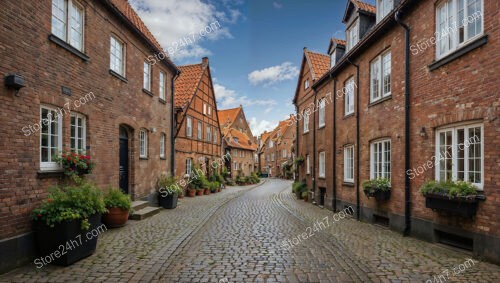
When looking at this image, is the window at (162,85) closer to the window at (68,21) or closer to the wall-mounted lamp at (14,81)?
the window at (68,21)

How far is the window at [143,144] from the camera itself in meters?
13.1

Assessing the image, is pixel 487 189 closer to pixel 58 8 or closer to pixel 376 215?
pixel 376 215

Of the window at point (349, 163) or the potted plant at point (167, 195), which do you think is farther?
the potted plant at point (167, 195)

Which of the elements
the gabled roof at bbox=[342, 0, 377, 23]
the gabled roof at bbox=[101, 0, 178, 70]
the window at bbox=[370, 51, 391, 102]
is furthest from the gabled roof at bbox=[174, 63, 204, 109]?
the window at bbox=[370, 51, 391, 102]

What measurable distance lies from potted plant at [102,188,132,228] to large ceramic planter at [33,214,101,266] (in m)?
2.76

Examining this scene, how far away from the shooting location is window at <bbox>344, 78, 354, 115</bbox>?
1297 cm

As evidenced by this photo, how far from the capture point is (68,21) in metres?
7.92

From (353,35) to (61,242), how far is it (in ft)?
42.7

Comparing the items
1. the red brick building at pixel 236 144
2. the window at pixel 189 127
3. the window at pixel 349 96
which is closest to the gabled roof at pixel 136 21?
the window at pixel 189 127

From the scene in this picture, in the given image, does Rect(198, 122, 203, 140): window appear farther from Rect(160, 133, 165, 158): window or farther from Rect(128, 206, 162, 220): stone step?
Rect(128, 206, 162, 220): stone step

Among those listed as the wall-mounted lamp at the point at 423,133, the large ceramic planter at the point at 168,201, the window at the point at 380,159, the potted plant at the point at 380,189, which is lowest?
the large ceramic planter at the point at 168,201

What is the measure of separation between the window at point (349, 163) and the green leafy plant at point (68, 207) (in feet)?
31.6

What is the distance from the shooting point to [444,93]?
7.45 meters

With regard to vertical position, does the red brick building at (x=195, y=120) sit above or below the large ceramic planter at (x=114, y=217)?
above
